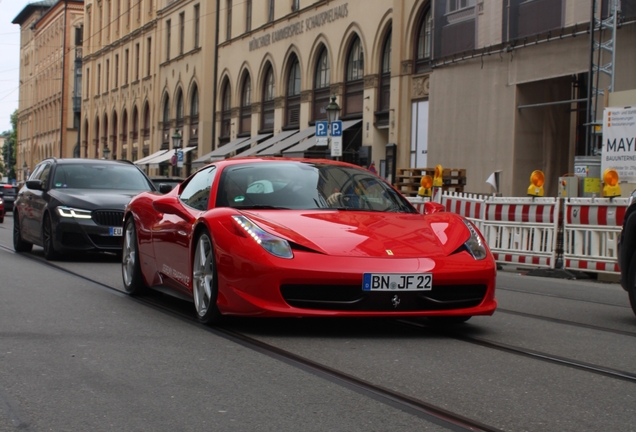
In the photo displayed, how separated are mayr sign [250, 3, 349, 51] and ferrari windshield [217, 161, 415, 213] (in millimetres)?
29051

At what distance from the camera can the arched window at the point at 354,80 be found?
35.7m

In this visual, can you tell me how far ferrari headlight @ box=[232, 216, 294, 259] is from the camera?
6.62m

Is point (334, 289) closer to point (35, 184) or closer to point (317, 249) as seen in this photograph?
point (317, 249)

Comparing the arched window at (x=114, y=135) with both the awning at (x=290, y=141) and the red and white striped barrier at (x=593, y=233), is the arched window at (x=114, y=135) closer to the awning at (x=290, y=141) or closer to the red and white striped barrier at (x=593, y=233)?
the awning at (x=290, y=141)

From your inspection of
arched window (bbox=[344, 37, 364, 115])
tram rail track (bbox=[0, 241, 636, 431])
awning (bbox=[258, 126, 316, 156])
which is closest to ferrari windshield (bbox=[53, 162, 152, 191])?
tram rail track (bbox=[0, 241, 636, 431])

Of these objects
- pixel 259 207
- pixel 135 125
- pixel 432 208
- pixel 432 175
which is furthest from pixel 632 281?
pixel 135 125

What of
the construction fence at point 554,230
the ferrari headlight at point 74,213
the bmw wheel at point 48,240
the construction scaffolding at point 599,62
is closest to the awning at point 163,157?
the construction scaffolding at point 599,62

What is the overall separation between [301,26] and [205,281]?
34172mm

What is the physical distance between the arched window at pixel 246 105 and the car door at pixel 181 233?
38146 millimetres

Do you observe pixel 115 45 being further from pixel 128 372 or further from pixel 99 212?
pixel 128 372

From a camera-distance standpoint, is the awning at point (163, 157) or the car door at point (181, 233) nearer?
the car door at point (181, 233)

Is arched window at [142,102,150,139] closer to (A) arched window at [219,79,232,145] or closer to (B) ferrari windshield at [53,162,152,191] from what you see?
(A) arched window at [219,79,232,145]

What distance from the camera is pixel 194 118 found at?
54.3m

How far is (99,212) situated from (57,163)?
2056mm
